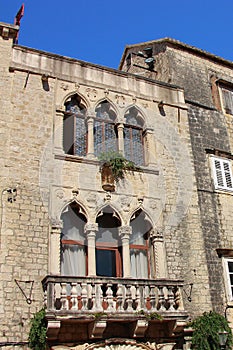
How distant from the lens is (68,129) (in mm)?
14102

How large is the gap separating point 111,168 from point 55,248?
3.17 metres

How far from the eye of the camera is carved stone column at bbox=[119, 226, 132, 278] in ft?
40.7

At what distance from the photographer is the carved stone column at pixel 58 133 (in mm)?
13224

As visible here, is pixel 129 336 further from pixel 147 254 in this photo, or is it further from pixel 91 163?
pixel 91 163

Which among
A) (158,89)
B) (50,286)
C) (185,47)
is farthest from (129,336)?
(185,47)

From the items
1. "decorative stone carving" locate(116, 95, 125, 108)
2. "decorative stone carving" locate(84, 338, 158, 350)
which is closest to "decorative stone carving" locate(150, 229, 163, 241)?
"decorative stone carving" locate(84, 338, 158, 350)

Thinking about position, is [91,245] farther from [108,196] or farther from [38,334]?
[38,334]

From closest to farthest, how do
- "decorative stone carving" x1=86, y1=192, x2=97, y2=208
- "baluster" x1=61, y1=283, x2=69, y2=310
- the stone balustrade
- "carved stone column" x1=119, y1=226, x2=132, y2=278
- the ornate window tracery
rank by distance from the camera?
"baluster" x1=61, y1=283, x2=69, y2=310, the stone balustrade, "carved stone column" x1=119, y1=226, x2=132, y2=278, "decorative stone carving" x1=86, y1=192, x2=97, y2=208, the ornate window tracery

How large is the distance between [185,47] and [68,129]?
7135mm

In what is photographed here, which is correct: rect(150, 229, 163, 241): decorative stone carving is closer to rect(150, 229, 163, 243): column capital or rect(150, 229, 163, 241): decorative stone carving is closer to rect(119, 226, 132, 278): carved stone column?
rect(150, 229, 163, 243): column capital

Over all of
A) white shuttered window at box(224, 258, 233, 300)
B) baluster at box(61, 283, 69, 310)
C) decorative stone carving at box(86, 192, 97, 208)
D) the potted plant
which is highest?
the potted plant

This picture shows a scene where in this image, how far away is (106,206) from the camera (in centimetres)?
1310

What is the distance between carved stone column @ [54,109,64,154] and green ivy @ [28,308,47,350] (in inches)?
191

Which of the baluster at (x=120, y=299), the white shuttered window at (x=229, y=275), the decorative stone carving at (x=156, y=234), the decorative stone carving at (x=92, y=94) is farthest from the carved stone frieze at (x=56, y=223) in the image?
the white shuttered window at (x=229, y=275)
